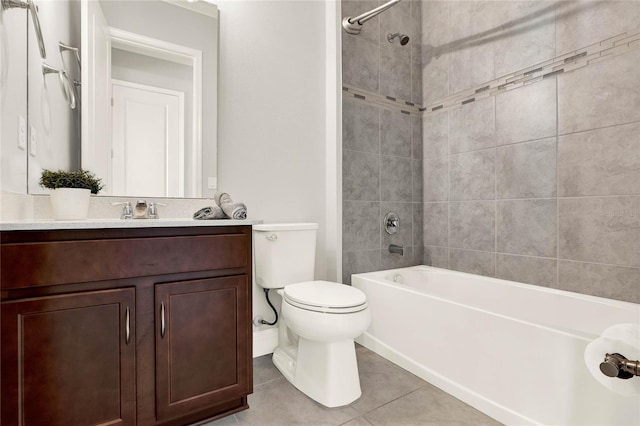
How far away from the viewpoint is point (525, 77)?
1993mm

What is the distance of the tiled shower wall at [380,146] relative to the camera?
2.28 m

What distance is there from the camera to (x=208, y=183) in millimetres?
1778

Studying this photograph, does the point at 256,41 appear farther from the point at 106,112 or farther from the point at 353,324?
the point at 353,324

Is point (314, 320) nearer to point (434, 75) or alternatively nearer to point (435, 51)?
point (434, 75)

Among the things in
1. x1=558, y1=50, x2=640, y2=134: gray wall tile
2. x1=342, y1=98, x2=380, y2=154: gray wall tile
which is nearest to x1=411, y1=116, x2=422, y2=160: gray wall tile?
x1=342, y1=98, x2=380, y2=154: gray wall tile

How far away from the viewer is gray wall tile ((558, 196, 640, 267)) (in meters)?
1.59

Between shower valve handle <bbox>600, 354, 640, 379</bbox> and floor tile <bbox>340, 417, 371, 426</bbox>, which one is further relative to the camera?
floor tile <bbox>340, 417, 371, 426</bbox>

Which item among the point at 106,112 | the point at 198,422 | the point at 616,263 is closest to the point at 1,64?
the point at 106,112

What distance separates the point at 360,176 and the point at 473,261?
101cm

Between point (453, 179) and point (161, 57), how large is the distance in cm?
206

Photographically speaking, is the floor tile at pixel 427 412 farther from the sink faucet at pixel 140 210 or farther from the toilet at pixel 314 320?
the sink faucet at pixel 140 210

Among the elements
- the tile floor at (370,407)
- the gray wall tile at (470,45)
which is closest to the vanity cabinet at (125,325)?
the tile floor at (370,407)

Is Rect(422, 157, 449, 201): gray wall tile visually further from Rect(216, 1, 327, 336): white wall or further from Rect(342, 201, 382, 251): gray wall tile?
Rect(216, 1, 327, 336): white wall

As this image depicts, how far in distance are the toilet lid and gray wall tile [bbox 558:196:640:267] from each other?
→ 1242mm
